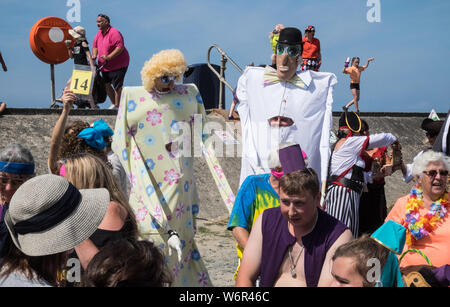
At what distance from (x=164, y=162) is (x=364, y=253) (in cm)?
236

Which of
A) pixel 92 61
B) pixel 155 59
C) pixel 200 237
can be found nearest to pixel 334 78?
pixel 155 59

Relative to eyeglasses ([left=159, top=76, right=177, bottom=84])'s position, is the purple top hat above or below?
below

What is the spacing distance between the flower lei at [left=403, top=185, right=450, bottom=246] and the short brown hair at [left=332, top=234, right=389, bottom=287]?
4.85ft

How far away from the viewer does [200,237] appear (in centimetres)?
707

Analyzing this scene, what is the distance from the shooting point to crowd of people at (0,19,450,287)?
199 cm

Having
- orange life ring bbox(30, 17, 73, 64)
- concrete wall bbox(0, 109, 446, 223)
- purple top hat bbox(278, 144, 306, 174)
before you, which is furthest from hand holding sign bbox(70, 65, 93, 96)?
orange life ring bbox(30, 17, 73, 64)

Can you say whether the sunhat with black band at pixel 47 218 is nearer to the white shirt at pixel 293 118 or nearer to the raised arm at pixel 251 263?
the raised arm at pixel 251 263

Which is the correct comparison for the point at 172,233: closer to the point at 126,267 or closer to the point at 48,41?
the point at 126,267

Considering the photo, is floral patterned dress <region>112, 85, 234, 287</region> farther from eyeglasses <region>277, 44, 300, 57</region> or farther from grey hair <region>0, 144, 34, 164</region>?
grey hair <region>0, 144, 34, 164</region>

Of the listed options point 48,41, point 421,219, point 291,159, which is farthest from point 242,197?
point 48,41

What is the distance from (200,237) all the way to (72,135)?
12.2 feet

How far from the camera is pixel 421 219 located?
3688 millimetres
